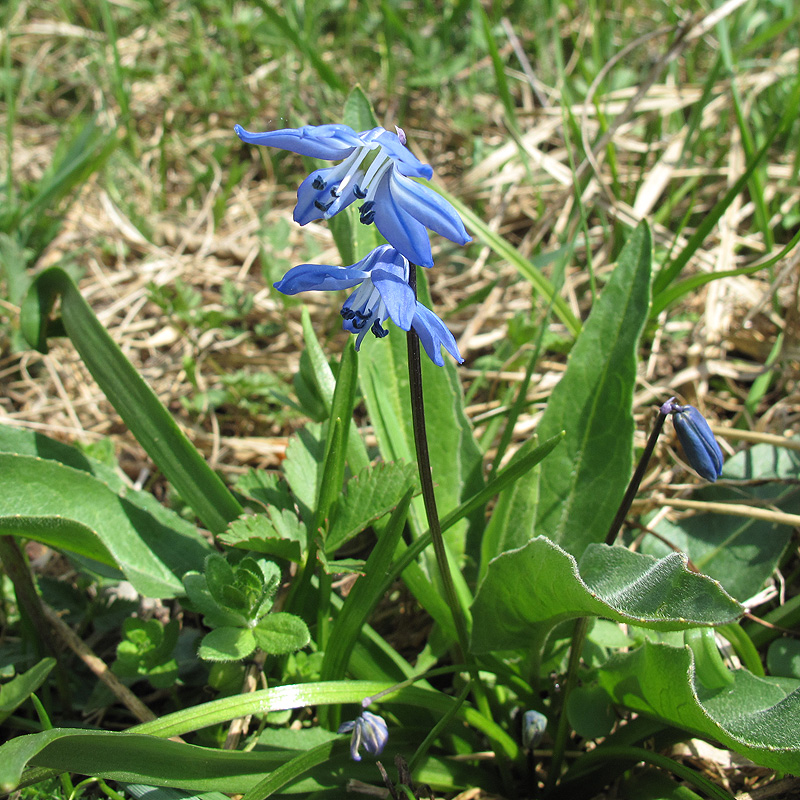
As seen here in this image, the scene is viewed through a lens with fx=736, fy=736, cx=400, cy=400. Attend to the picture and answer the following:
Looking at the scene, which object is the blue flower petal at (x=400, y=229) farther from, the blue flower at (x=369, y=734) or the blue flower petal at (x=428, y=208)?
the blue flower at (x=369, y=734)

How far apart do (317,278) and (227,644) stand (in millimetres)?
1085

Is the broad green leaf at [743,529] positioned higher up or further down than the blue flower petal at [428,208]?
further down

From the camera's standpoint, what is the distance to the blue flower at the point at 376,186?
1319 millimetres

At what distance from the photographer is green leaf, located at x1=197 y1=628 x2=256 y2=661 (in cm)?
195

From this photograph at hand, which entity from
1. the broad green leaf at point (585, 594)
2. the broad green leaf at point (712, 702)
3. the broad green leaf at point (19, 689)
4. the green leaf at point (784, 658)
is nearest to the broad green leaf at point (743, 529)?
the green leaf at point (784, 658)

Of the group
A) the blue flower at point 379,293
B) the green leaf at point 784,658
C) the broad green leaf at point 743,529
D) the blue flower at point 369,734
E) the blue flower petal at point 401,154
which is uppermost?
the blue flower petal at point 401,154

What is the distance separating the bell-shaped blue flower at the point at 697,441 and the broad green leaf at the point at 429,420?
823 mm

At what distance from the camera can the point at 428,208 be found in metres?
1.35

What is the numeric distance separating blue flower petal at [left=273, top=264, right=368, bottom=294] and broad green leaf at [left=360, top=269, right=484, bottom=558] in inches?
35.1

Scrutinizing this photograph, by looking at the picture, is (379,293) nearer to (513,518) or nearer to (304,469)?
(304,469)

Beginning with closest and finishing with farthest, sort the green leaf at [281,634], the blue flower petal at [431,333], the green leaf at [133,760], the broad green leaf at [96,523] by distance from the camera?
the blue flower petal at [431,333] → the green leaf at [133,760] → the green leaf at [281,634] → the broad green leaf at [96,523]

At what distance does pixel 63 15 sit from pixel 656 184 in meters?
4.82

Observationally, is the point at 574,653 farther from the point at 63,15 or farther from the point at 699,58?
the point at 63,15

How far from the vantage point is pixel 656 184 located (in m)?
4.34
